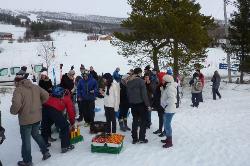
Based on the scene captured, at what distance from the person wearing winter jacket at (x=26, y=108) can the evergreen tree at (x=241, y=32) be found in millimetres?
23405

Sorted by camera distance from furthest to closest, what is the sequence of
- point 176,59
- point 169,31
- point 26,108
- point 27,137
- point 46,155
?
1. point 176,59
2. point 169,31
3. point 46,155
4. point 27,137
5. point 26,108

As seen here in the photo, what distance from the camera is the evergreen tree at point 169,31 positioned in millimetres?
21859

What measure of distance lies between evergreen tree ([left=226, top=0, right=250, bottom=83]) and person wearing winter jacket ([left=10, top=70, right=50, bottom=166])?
76.8 ft

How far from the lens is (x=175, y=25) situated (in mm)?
21641

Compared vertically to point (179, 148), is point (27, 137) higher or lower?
higher

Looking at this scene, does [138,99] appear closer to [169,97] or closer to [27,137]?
[169,97]

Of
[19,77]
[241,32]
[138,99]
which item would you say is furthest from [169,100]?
[241,32]

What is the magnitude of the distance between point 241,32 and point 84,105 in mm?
21657

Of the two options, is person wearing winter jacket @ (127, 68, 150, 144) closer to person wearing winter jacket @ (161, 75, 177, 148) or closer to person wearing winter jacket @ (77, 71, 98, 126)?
person wearing winter jacket @ (161, 75, 177, 148)

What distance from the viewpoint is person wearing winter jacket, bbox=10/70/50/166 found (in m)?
7.26

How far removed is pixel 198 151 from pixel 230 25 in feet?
79.0

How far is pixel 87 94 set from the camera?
34.2ft

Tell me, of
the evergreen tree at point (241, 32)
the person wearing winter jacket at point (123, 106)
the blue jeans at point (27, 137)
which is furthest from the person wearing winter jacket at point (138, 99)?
the evergreen tree at point (241, 32)

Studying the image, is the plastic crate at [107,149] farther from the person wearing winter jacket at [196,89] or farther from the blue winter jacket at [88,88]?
the person wearing winter jacket at [196,89]
